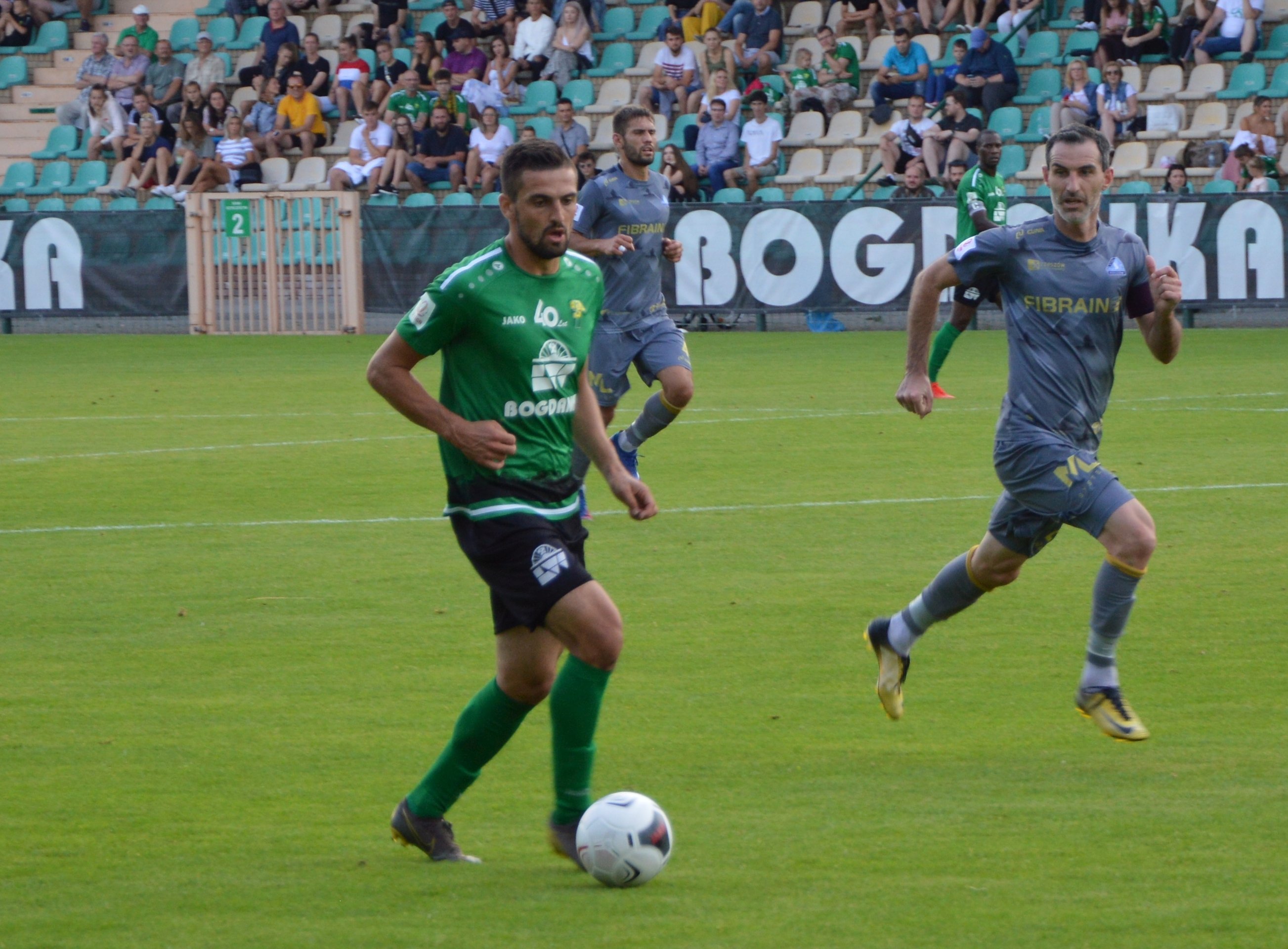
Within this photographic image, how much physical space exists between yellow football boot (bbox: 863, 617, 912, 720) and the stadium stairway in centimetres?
1840

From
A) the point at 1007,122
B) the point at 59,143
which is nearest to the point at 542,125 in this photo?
the point at 1007,122

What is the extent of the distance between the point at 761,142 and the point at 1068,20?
4.71 m

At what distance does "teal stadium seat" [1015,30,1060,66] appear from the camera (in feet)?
85.4

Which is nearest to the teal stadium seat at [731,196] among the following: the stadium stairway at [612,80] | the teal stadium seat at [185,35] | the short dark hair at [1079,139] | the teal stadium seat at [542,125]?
the stadium stairway at [612,80]

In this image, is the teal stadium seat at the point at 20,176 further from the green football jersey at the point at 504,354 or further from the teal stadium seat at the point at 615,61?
the green football jersey at the point at 504,354

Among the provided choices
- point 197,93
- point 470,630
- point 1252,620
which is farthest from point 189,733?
point 197,93

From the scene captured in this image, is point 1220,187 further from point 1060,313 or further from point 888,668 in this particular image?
point 888,668

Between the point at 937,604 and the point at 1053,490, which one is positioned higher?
the point at 1053,490

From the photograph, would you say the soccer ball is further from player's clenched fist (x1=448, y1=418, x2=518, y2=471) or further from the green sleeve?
the green sleeve

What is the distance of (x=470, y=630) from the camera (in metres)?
7.66

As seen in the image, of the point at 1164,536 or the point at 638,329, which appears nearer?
the point at 1164,536

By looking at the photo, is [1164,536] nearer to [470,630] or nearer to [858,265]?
[470,630]

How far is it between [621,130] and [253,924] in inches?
272

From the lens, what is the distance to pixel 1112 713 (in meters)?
5.75
